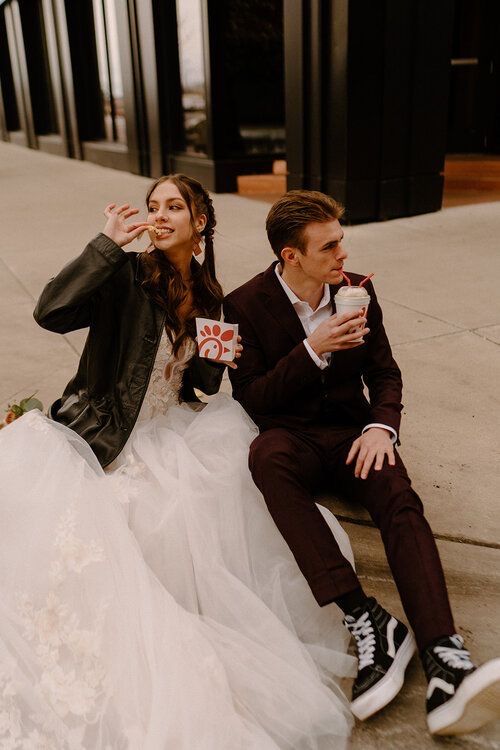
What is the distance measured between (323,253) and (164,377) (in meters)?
0.73

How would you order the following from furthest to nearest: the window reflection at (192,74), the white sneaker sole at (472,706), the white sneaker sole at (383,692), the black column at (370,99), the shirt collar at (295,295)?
the window reflection at (192,74)
the black column at (370,99)
the shirt collar at (295,295)
the white sneaker sole at (383,692)
the white sneaker sole at (472,706)

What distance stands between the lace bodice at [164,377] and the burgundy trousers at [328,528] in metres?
0.41

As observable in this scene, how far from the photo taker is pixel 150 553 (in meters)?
2.23

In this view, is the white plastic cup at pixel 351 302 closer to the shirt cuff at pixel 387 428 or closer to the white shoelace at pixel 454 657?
the shirt cuff at pixel 387 428

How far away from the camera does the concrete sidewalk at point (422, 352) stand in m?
2.46

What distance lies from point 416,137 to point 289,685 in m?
7.57

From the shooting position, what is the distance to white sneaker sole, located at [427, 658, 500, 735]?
1735 mm

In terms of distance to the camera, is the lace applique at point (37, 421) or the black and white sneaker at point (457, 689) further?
the lace applique at point (37, 421)

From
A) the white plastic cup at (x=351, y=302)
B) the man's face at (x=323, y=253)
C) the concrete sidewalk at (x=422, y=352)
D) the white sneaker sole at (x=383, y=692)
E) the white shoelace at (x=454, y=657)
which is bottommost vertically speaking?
the concrete sidewalk at (x=422, y=352)

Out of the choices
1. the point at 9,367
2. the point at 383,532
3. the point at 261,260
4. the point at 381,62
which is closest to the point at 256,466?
the point at 383,532

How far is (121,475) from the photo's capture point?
2402 mm

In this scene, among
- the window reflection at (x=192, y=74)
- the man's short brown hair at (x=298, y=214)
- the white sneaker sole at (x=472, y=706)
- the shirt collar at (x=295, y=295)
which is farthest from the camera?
the window reflection at (x=192, y=74)

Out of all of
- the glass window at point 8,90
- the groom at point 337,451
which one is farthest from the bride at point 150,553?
the glass window at point 8,90

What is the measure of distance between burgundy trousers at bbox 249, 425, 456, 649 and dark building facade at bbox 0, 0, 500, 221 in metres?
6.17
